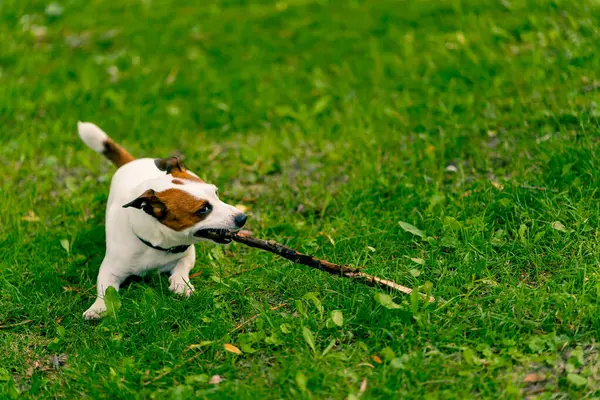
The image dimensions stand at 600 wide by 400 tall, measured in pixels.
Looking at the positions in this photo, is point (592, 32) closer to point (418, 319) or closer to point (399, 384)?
point (418, 319)

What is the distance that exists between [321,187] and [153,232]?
1.29 m

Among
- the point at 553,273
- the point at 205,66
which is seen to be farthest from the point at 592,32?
the point at 205,66

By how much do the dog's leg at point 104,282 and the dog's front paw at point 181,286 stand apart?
0.82 ft

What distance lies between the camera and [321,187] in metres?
4.24

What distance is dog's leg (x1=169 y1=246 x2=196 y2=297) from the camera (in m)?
3.40

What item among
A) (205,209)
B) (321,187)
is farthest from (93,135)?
(321,187)

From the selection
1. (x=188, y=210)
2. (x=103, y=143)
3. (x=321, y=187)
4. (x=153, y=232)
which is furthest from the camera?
(x=321, y=187)

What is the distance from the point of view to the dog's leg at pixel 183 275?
3.40 metres

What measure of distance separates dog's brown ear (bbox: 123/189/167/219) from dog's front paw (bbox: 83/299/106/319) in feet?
1.83

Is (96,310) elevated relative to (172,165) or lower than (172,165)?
lower

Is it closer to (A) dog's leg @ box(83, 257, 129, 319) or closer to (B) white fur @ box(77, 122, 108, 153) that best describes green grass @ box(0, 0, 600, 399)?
(A) dog's leg @ box(83, 257, 129, 319)

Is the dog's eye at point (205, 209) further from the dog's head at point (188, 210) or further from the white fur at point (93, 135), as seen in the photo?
the white fur at point (93, 135)

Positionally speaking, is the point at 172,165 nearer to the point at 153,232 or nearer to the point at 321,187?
the point at 153,232

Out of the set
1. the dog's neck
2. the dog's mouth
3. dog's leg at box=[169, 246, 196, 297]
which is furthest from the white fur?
the dog's mouth
